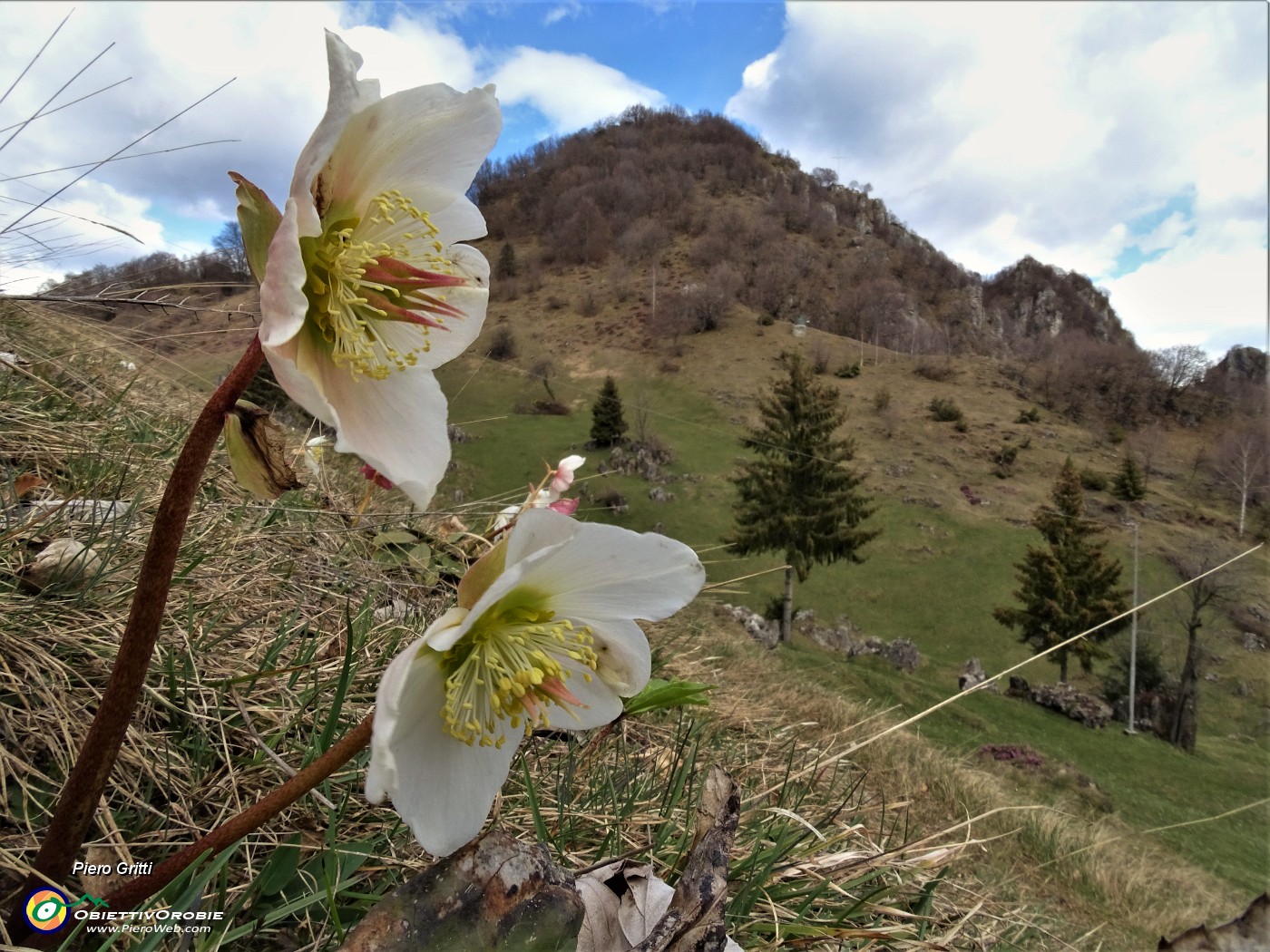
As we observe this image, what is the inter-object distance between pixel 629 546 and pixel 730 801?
15.0 inches

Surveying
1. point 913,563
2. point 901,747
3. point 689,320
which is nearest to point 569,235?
point 689,320

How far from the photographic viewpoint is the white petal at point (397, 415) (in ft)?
2.31

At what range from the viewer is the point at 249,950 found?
92 cm

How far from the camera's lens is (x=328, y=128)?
609 mm

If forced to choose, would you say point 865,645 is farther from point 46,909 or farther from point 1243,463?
point 46,909

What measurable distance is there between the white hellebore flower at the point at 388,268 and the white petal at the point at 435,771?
0.20 meters

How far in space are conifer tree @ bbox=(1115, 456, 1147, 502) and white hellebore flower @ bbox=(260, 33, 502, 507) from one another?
4893cm

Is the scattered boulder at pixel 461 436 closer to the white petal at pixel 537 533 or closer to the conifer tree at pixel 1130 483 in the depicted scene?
the white petal at pixel 537 533

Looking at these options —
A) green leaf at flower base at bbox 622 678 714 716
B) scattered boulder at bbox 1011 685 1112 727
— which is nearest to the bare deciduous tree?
scattered boulder at bbox 1011 685 1112 727

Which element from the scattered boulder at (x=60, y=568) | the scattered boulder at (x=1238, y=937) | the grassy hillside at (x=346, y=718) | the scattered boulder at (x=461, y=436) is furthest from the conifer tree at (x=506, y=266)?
the scattered boulder at (x=1238, y=937)

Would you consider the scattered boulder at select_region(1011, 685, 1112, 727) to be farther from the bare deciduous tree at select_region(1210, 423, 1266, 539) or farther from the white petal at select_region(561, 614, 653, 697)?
the white petal at select_region(561, 614, 653, 697)

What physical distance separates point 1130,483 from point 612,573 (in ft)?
161

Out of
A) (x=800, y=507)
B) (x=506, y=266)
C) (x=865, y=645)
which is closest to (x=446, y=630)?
(x=800, y=507)

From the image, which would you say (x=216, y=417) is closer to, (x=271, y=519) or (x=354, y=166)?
(x=354, y=166)
